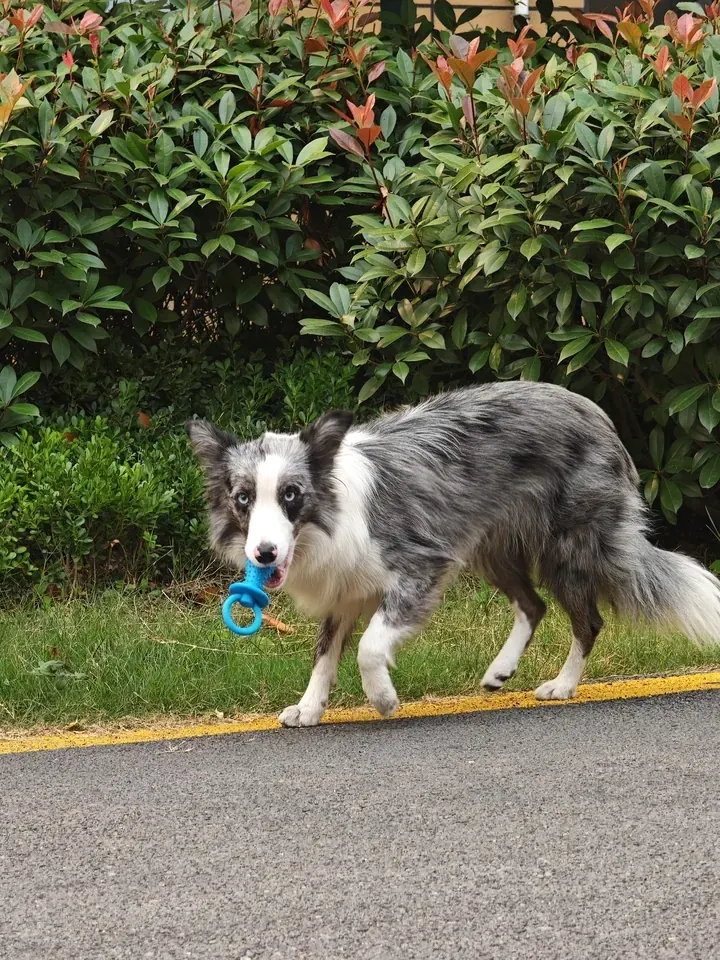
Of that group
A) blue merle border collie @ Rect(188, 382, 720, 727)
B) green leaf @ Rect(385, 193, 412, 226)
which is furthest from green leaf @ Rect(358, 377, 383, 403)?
blue merle border collie @ Rect(188, 382, 720, 727)

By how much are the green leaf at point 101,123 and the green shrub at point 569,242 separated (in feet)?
3.78

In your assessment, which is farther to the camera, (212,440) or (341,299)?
(341,299)

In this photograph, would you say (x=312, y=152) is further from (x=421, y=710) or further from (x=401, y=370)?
(x=421, y=710)

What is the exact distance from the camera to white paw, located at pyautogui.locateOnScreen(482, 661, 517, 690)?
518cm

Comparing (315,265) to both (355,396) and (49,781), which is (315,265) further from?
(49,781)

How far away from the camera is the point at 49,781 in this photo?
416 cm

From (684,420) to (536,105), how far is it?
5.34 ft

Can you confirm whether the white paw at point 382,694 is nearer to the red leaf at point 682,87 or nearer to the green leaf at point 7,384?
the green leaf at point 7,384

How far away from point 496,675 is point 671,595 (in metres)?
0.76

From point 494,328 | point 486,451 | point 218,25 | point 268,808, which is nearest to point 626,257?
point 494,328

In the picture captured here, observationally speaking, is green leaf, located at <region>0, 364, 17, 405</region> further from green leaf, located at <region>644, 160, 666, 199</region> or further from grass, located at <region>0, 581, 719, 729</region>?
green leaf, located at <region>644, 160, 666, 199</region>

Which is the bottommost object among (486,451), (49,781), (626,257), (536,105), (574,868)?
(49,781)

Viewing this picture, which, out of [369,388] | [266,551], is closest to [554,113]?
[369,388]

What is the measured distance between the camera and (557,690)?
16.8ft
